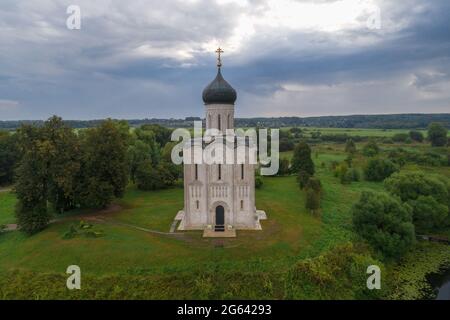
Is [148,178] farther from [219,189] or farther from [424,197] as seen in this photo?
[424,197]

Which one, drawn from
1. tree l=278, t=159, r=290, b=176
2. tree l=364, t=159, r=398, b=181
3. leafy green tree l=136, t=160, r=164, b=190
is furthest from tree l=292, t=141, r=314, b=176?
leafy green tree l=136, t=160, r=164, b=190

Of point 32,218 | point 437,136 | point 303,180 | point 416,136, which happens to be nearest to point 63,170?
point 32,218

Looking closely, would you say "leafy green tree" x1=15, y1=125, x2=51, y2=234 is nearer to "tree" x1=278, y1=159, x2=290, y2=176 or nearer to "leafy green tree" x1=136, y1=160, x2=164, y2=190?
"leafy green tree" x1=136, y1=160, x2=164, y2=190

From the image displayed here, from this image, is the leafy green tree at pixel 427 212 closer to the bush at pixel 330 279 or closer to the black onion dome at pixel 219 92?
the bush at pixel 330 279
